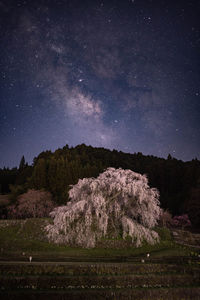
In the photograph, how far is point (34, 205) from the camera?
36.5 m

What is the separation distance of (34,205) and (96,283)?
95.5 feet

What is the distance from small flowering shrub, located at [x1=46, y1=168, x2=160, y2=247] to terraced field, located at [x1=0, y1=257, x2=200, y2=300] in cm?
341

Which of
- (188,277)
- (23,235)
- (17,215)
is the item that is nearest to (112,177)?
(188,277)

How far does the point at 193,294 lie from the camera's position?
8.64 m

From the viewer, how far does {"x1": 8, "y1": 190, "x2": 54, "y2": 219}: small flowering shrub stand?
120 feet

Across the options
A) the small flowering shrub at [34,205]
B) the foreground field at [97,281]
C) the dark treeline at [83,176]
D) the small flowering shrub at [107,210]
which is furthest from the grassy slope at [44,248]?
the dark treeline at [83,176]

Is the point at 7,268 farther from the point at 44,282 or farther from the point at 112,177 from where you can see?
the point at 112,177

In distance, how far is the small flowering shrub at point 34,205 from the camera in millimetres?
36722

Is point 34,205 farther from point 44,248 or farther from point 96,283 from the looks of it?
point 96,283

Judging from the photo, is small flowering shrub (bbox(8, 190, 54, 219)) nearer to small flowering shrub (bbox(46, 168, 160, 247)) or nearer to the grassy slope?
the grassy slope

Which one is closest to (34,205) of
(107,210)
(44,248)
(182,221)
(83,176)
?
(83,176)

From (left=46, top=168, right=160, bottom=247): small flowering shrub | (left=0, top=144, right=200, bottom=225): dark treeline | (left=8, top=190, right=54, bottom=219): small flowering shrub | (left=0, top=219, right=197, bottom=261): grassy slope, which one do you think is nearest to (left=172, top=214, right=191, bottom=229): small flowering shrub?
(left=0, top=144, right=200, bottom=225): dark treeline

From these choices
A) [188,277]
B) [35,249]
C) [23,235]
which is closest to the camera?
[188,277]

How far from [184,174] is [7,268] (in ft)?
167
